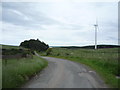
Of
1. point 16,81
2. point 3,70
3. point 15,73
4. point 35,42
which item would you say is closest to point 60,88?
point 16,81

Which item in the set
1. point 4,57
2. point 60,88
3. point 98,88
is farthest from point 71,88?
point 4,57

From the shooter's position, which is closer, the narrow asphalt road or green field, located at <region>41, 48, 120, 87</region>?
the narrow asphalt road

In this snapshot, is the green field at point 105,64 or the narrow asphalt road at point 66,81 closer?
the narrow asphalt road at point 66,81

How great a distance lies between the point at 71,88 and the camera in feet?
22.8

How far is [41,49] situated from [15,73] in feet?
220

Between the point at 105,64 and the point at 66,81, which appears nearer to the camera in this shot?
the point at 66,81

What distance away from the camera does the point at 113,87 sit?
6.98m

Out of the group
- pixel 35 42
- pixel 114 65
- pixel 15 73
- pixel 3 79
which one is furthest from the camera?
pixel 35 42

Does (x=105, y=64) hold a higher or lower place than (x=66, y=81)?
higher

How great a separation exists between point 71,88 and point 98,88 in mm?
1385

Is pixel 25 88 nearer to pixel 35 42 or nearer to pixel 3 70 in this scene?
pixel 3 70

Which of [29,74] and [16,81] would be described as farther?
[29,74]

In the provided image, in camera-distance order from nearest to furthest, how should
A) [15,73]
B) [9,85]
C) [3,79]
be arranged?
[9,85], [3,79], [15,73]

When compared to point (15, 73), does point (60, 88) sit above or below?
below
